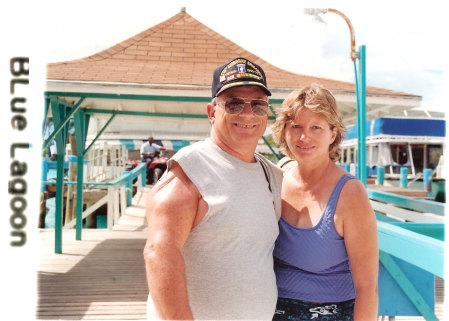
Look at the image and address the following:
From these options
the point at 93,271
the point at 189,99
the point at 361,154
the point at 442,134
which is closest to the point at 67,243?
the point at 93,271

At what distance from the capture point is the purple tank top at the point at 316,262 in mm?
1742

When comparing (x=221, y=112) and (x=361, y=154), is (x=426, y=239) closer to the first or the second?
(x=221, y=112)

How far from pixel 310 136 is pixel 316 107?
14cm

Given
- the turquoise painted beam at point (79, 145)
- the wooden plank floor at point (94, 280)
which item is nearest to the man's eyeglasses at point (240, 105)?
the wooden plank floor at point (94, 280)

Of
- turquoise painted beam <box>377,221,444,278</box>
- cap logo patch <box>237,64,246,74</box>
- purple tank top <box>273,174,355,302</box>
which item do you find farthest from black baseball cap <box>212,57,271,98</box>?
turquoise painted beam <box>377,221,444,278</box>

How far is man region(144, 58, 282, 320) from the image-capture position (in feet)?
4.56

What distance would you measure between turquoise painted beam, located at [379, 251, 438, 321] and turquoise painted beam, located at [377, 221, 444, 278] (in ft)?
0.67

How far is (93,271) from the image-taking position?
540cm

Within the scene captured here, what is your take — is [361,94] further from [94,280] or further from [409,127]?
[409,127]

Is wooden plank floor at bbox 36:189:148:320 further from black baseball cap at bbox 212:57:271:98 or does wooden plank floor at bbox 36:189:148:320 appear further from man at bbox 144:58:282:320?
black baseball cap at bbox 212:57:271:98

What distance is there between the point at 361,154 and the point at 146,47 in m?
4.12

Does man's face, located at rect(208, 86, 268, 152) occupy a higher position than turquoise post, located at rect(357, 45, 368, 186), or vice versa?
turquoise post, located at rect(357, 45, 368, 186)

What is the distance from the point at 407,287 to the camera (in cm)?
274

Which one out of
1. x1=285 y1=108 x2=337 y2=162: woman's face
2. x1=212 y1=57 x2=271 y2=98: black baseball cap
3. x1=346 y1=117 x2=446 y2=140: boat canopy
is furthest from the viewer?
x1=346 y1=117 x2=446 y2=140: boat canopy
